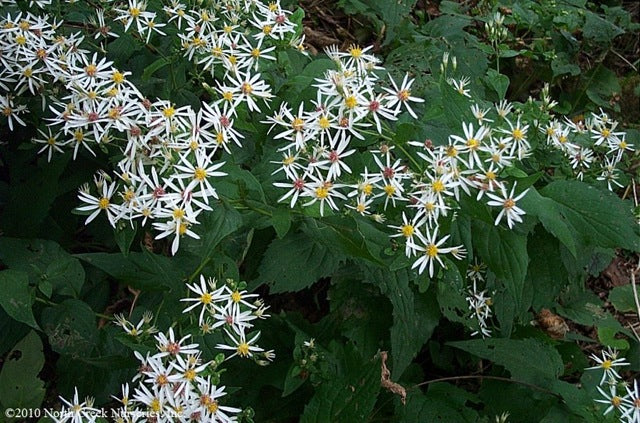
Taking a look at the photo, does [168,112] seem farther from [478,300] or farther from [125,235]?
[478,300]

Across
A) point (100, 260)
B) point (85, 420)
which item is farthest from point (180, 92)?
point (85, 420)

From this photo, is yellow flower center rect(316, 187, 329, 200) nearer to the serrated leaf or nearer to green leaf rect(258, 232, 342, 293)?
green leaf rect(258, 232, 342, 293)

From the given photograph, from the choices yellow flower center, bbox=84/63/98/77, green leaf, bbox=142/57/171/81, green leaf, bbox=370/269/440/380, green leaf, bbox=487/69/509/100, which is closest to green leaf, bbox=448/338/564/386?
green leaf, bbox=370/269/440/380

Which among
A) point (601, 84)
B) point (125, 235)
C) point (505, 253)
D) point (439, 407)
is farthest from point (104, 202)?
point (601, 84)

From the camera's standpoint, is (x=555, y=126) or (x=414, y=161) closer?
(x=414, y=161)

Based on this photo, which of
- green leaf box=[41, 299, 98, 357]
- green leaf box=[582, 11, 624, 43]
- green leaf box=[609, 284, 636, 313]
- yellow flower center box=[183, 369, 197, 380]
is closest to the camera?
yellow flower center box=[183, 369, 197, 380]

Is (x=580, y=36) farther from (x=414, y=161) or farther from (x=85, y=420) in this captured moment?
(x=85, y=420)

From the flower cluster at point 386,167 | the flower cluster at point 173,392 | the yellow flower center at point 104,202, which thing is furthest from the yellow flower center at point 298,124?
the flower cluster at point 173,392
